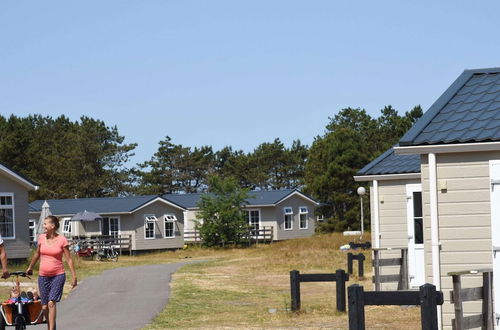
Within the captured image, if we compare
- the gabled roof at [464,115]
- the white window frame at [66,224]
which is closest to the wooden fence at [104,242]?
the white window frame at [66,224]

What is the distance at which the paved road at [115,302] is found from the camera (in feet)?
57.5

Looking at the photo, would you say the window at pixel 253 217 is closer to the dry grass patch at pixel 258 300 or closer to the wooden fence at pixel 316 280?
the dry grass patch at pixel 258 300

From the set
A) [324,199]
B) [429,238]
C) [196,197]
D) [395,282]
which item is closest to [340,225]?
[324,199]

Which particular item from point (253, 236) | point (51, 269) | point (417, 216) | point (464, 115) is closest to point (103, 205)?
point (253, 236)

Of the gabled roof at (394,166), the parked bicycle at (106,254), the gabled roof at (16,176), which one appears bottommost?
the parked bicycle at (106,254)

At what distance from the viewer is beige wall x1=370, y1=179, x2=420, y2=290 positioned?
68.8 ft

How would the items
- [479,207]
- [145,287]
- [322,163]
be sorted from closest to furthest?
[479,207] < [145,287] < [322,163]

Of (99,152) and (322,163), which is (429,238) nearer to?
(322,163)

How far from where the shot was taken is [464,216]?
1342 cm

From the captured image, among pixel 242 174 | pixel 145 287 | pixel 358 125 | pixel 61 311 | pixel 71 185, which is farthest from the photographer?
pixel 242 174

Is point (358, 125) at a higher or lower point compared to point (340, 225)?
higher

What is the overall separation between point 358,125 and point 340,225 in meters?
22.7

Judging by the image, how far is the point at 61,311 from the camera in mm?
20250

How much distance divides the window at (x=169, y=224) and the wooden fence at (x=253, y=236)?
6.52 ft
